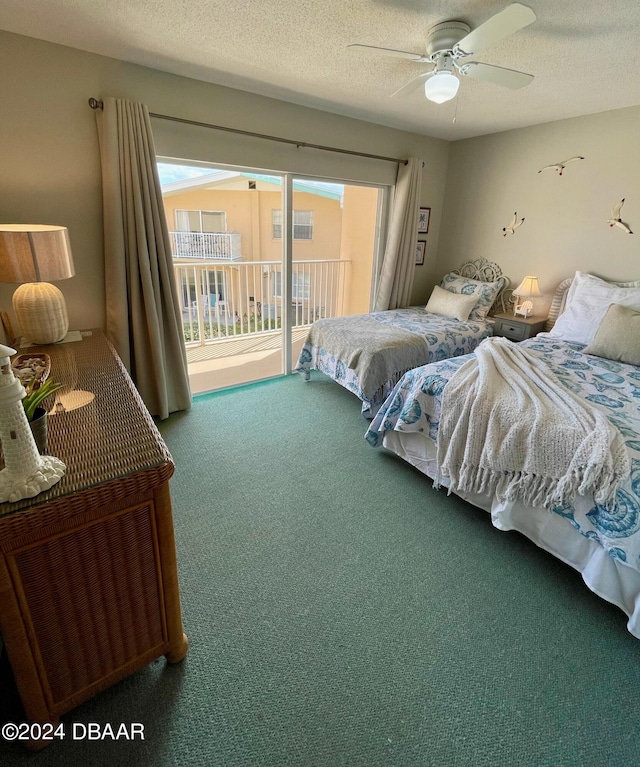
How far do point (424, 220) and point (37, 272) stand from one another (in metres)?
3.76

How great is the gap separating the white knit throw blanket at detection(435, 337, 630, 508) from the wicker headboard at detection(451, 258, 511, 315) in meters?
2.03

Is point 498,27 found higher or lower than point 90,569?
higher

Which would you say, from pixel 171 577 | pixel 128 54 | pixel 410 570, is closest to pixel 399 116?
pixel 128 54

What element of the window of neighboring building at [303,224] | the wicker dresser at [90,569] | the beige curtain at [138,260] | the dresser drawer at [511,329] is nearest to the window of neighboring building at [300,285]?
the window of neighboring building at [303,224]

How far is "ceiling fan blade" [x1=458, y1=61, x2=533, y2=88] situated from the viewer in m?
1.90

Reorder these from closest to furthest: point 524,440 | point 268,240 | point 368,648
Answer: point 368,648
point 524,440
point 268,240

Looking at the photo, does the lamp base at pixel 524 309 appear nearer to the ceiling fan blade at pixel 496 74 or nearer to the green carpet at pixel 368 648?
the ceiling fan blade at pixel 496 74

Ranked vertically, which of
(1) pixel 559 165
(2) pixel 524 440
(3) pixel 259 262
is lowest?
(2) pixel 524 440

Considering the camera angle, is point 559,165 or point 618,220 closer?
point 618,220

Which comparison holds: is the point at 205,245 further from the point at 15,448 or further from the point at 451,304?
the point at 15,448

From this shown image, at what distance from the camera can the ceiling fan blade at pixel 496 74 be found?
1.90 m

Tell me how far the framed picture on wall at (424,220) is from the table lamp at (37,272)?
349 centimetres

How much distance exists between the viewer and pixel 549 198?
346 centimetres

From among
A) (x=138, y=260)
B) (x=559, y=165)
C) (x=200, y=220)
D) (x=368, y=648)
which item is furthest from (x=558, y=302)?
(x=200, y=220)
